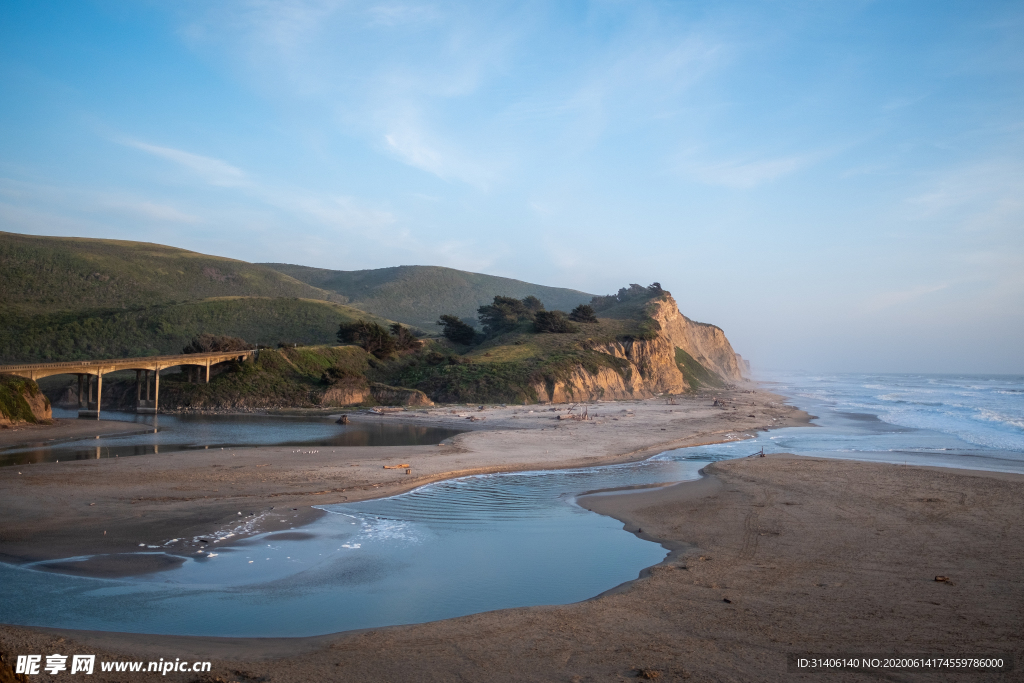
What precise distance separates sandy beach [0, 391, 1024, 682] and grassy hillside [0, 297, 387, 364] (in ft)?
169

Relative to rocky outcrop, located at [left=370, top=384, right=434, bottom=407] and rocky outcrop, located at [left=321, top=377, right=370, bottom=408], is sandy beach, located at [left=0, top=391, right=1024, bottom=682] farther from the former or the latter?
rocky outcrop, located at [left=321, top=377, right=370, bottom=408]

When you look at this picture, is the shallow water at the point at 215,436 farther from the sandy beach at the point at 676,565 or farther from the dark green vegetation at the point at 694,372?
the dark green vegetation at the point at 694,372

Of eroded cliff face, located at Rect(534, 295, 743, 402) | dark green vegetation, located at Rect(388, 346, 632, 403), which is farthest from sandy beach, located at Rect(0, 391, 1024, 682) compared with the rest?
eroded cliff face, located at Rect(534, 295, 743, 402)

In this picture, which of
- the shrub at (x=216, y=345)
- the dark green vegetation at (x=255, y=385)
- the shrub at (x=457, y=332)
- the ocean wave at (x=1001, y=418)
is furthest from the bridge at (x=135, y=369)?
the ocean wave at (x=1001, y=418)

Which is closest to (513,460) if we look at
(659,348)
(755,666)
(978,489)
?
(978,489)

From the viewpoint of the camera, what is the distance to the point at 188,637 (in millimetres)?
7062

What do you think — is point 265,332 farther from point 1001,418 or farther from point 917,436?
point 1001,418

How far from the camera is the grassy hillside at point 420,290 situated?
148125mm

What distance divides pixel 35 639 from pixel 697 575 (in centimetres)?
881

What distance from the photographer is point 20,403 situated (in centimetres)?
2905

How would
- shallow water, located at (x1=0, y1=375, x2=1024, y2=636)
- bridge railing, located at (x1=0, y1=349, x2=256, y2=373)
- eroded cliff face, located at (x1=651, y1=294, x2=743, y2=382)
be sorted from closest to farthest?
shallow water, located at (x1=0, y1=375, x2=1024, y2=636) < bridge railing, located at (x1=0, y1=349, x2=256, y2=373) < eroded cliff face, located at (x1=651, y1=294, x2=743, y2=382)

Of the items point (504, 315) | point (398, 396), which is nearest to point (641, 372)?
point (504, 315)

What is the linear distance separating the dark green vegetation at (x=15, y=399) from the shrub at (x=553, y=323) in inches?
1805

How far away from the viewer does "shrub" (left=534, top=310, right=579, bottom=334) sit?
6588 cm
